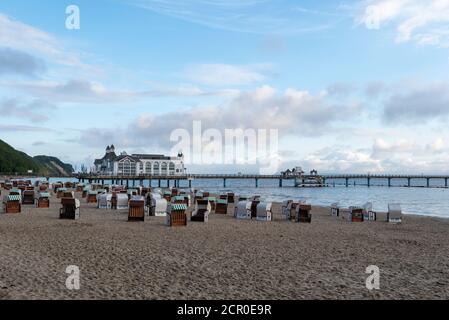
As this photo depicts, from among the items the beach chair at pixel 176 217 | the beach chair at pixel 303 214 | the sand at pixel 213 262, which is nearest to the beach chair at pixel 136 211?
the sand at pixel 213 262

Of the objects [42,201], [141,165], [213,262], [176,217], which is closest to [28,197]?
[42,201]

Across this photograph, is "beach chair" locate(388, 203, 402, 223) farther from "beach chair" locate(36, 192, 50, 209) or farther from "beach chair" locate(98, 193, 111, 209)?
"beach chair" locate(36, 192, 50, 209)

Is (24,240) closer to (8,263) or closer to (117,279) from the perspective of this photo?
(8,263)

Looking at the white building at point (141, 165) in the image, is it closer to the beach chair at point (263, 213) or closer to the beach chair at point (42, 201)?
the beach chair at point (42, 201)

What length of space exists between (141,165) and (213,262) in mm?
117610

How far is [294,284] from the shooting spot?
7137mm

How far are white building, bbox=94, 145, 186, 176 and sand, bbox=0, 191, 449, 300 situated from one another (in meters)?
106

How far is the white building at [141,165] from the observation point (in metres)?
120

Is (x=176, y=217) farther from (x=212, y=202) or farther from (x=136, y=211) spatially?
(x=212, y=202)

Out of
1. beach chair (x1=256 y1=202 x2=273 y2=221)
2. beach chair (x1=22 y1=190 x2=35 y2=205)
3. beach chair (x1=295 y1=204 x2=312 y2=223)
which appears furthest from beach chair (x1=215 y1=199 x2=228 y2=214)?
beach chair (x1=22 y1=190 x2=35 y2=205)

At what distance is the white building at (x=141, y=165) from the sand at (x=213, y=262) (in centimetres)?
10575

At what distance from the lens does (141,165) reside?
408 feet

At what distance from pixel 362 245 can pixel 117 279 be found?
6773 mm
